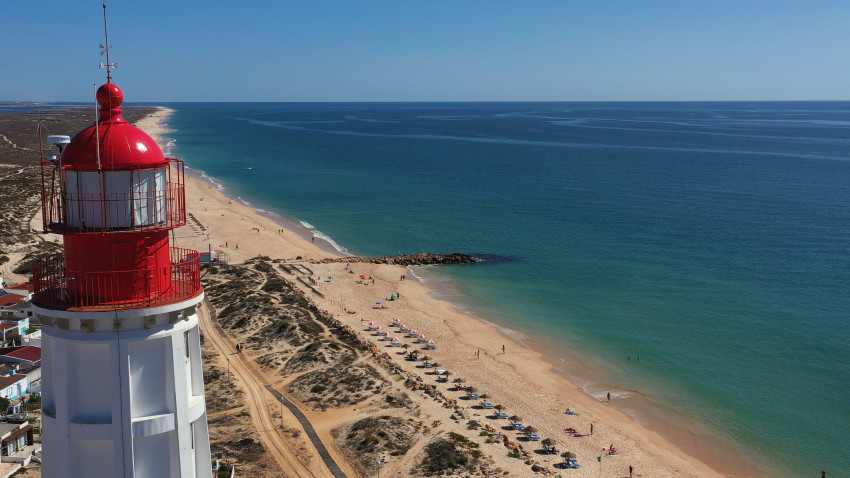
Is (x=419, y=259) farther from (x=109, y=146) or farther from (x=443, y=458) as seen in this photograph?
(x=109, y=146)

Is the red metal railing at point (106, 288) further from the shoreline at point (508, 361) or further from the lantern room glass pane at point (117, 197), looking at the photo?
the shoreline at point (508, 361)

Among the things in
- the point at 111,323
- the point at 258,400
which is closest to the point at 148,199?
the point at 111,323

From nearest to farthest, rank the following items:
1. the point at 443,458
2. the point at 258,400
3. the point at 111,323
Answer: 1. the point at 111,323
2. the point at 443,458
3. the point at 258,400

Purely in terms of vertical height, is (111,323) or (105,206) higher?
(105,206)

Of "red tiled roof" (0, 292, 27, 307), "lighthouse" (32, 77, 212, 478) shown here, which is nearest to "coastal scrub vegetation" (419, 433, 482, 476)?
"lighthouse" (32, 77, 212, 478)

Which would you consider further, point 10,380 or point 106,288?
point 10,380

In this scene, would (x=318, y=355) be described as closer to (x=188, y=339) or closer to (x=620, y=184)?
(x=188, y=339)

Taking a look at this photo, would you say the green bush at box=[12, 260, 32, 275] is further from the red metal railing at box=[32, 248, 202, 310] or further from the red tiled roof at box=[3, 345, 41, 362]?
the red metal railing at box=[32, 248, 202, 310]

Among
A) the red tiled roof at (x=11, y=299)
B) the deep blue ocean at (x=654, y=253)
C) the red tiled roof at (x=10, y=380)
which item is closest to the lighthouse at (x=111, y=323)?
the red tiled roof at (x=10, y=380)

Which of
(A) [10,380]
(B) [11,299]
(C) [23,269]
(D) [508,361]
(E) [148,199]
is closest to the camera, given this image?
(E) [148,199]
